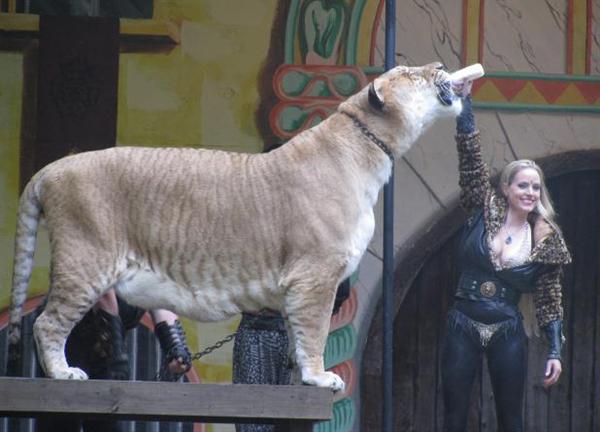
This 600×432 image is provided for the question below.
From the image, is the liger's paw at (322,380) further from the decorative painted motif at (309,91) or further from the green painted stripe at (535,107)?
the green painted stripe at (535,107)

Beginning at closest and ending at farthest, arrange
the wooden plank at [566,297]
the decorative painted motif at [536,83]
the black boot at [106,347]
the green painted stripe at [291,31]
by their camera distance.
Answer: the black boot at [106,347] → the green painted stripe at [291,31] → the decorative painted motif at [536,83] → the wooden plank at [566,297]

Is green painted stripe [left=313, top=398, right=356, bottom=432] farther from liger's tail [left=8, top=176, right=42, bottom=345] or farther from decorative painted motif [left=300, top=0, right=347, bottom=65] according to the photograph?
liger's tail [left=8, top=176, right=42, bottom=345]

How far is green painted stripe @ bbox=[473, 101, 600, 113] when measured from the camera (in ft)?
27.7

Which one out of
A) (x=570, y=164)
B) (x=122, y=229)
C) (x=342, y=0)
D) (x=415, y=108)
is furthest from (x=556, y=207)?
(x=122, y=229)

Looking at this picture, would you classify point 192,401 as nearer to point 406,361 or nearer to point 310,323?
point 310,323

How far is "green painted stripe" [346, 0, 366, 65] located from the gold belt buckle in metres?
1.87

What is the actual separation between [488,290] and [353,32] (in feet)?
6.64

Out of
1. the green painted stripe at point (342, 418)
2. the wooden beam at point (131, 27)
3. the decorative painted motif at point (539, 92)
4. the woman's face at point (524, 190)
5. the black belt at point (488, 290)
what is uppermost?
the wooden beam at point (131, 27)

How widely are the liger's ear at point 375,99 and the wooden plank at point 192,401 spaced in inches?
38.5

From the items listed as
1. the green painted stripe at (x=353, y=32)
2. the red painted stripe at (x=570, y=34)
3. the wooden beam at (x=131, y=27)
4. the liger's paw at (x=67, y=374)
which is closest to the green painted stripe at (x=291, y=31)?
the green painted stripe at (x=353, y=32)

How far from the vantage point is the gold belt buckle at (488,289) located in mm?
6863

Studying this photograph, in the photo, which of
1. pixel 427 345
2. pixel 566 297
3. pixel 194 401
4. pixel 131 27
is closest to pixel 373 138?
pixel 194 401

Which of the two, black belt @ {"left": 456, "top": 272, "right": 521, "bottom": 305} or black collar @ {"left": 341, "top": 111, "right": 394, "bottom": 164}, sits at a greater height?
black collar @ {"left": 341, "top": 111, "right": 394, "bottom": 164}

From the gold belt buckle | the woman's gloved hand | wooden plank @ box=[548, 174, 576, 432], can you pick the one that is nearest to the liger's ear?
the gold belt buckle
